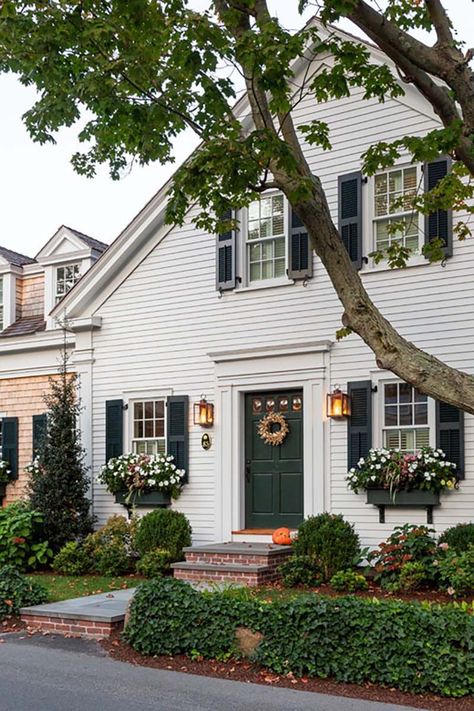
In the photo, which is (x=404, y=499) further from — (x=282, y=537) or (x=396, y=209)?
(x=396, y=209)

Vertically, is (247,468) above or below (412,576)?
above

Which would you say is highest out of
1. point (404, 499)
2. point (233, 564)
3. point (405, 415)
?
point (405, 415)

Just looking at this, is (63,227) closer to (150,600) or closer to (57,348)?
(57,348)

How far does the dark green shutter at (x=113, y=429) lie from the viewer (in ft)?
45.6

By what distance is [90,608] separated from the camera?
30.3 feet

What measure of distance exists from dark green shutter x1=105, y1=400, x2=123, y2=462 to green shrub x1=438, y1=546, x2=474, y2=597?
6088 millimetres

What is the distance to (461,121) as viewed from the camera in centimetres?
760

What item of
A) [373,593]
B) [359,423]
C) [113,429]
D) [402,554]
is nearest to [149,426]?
[113,429]

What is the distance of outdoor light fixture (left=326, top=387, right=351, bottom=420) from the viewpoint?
1160 centimetres

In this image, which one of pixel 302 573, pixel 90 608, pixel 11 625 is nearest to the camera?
pixel 90 608

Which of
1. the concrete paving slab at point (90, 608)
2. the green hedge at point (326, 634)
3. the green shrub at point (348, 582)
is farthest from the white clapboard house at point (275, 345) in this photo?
the green hedge at point (326, 634)

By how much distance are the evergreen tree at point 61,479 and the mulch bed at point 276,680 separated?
5096 mm

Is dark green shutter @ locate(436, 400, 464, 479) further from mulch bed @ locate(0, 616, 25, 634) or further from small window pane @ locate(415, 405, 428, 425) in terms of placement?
mulch bed @ locate(0, 616, 25, 634)

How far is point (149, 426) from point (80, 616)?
521 cm
